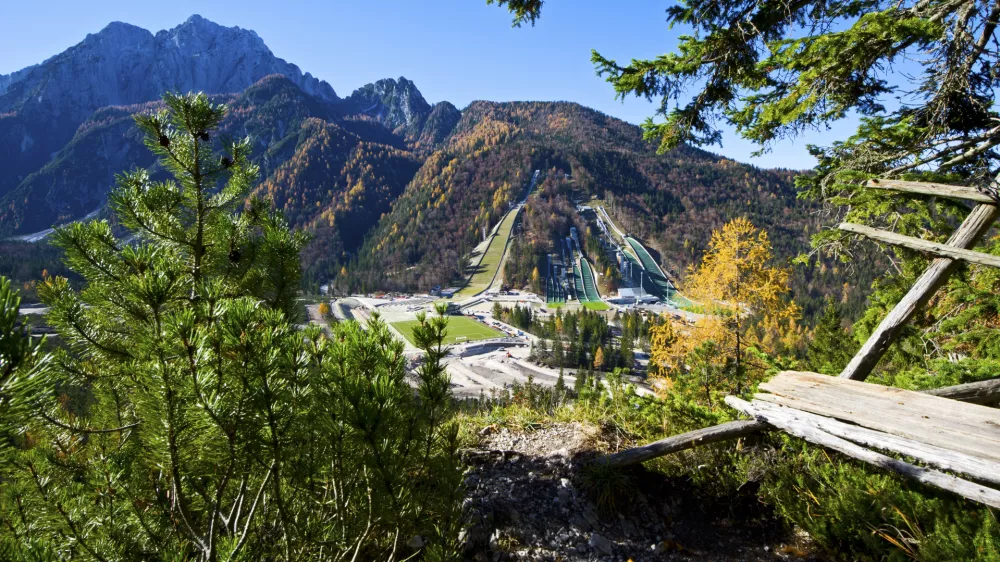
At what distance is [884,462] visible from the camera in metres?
3.34

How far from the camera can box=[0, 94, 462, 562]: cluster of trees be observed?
4.72ft

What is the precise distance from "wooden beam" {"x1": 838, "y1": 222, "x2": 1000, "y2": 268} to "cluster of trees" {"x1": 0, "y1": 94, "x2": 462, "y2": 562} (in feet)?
15.5

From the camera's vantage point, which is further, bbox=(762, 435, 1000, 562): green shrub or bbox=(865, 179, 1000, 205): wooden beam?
bbox=(865, 179, 1000, 205): wooden beam

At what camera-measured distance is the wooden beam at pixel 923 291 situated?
4105mm

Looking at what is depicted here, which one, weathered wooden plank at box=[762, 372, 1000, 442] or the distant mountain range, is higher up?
the distant mountain range

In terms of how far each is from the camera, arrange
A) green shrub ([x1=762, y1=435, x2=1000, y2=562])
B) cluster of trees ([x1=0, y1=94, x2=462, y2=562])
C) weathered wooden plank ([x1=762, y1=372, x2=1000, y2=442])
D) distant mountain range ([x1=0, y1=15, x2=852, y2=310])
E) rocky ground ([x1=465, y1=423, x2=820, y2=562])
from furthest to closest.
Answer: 1. distant mountain range ([x1=0, y1=15, x2=852, y2=310])
2. rocky ground ([x1=465, y1=423, x2=820, y2=562])
3. weathered wooden plank ([x1=762, y1=372, x2=1000, y2=442])
4. green shrub ([x1=762, y1=435, x2=1000, y2=562])
5. cluster of trees ([x1=0, y1=94, x2=462, y2=562])

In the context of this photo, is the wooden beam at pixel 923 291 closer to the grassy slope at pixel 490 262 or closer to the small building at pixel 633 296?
the small building at pixel 633 296

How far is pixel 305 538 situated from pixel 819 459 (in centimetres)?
452

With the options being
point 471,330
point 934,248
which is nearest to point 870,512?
point 934,248

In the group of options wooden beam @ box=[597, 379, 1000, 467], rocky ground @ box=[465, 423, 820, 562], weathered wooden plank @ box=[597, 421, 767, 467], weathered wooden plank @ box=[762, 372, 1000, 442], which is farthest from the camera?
weathered wooden plank @ box=[597, 421, 767, 467]

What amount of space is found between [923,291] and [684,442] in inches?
107

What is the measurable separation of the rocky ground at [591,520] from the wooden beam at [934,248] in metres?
2.86

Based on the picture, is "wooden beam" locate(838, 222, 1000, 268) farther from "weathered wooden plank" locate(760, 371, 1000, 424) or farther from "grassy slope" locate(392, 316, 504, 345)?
"grassy slope" locate(392, 316, 504, 345)

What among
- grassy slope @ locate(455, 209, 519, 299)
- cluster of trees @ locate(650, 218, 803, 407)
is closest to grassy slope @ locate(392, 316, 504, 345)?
grassy slope @ locate(455, 209, 519, 299)
